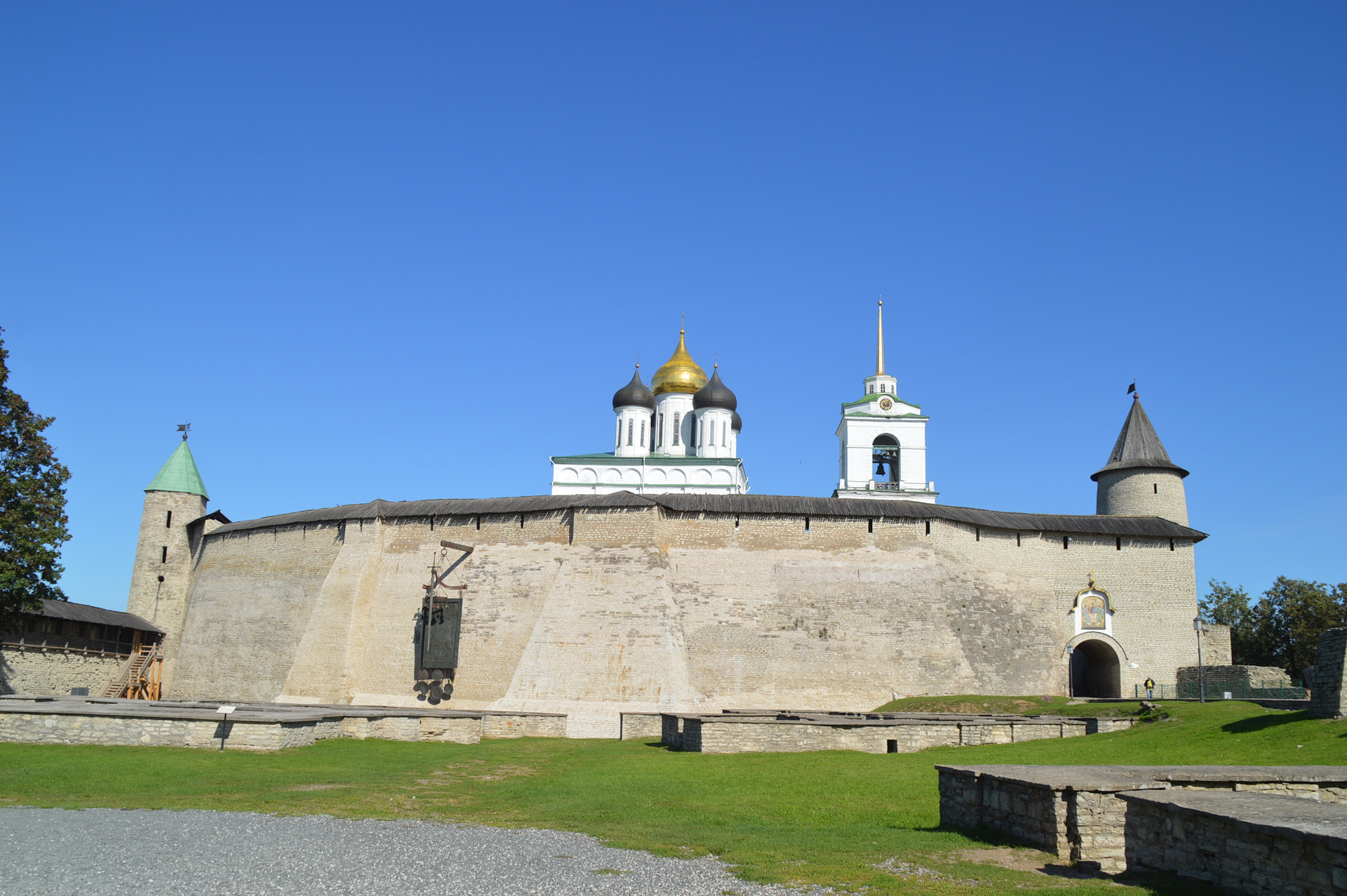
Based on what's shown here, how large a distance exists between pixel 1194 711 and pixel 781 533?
10.7 meters

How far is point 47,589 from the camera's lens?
940 inches

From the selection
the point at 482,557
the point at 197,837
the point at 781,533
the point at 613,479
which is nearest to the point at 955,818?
the point at 197,837

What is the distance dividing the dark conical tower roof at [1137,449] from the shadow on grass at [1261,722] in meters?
15.6

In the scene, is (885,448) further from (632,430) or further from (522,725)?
(522,725)

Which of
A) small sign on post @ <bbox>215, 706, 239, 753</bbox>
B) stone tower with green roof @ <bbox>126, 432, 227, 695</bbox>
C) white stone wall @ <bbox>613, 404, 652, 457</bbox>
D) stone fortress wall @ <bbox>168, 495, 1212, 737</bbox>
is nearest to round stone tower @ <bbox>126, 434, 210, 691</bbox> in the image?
stone tower with green roof @ <bbox>126, 432, 227, 695</bbox>

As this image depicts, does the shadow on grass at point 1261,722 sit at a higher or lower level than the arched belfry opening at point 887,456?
lower

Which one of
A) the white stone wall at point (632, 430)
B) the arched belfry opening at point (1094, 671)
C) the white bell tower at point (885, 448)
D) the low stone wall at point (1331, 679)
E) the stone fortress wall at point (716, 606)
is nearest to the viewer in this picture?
the low stone wall at point (1331, 679)

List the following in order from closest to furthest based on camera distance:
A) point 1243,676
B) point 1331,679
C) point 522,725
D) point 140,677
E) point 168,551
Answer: point 1331,679
point 522,725
point 1243,676
point 140,677
point 168,551

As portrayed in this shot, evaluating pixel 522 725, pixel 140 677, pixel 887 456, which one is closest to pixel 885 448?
pixel 887 456

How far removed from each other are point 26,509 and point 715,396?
24679 millimetres

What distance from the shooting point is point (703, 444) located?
4084cm

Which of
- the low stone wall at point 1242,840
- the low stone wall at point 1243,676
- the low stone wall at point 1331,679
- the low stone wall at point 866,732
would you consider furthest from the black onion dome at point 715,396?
the low stone wall at point 1242,840

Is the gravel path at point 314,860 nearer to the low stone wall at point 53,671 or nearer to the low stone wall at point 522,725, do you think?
the low stone wall at point 522,725

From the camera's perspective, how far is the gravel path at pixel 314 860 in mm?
6164
